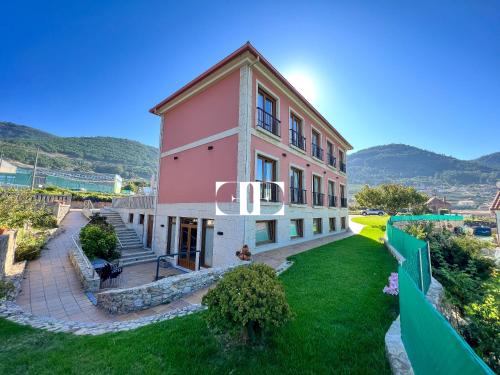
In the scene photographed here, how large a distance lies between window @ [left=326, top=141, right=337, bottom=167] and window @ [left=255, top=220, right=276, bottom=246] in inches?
360

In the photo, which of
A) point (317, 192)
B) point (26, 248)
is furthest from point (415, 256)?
point (26, 248)

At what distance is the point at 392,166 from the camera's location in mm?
192875

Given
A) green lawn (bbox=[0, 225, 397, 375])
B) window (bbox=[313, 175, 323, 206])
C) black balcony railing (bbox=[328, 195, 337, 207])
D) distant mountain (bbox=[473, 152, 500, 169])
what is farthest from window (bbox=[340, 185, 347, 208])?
distant mountain (bbox=[473, 152, 500, 169])

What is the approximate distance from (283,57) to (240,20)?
2988 millimetres

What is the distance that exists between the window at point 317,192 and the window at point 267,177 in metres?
5.02

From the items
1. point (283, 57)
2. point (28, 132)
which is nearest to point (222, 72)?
point (283, 57)

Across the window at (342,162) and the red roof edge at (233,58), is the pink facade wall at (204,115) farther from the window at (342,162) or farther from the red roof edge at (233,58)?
the window at (342,162)

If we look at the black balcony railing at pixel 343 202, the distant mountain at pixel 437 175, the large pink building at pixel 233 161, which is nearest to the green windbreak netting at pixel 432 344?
the large pink building at pixel 233 161

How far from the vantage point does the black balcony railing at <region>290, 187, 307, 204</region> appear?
1234cm

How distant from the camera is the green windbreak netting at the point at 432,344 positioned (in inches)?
56.4

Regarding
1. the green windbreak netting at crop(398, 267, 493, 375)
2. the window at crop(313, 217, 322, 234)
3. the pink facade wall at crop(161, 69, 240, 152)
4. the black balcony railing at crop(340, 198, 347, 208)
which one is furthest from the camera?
the black balcony railing at crop(340, 198, 347, 208)

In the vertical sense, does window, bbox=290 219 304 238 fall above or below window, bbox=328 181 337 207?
below

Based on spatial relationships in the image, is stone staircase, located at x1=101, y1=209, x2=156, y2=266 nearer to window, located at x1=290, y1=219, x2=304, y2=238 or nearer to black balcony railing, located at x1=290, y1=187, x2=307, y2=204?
window, located at x1=290, y1=219, x2=304, y2=238

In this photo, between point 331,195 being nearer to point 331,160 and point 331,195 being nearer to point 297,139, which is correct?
point 331,160
